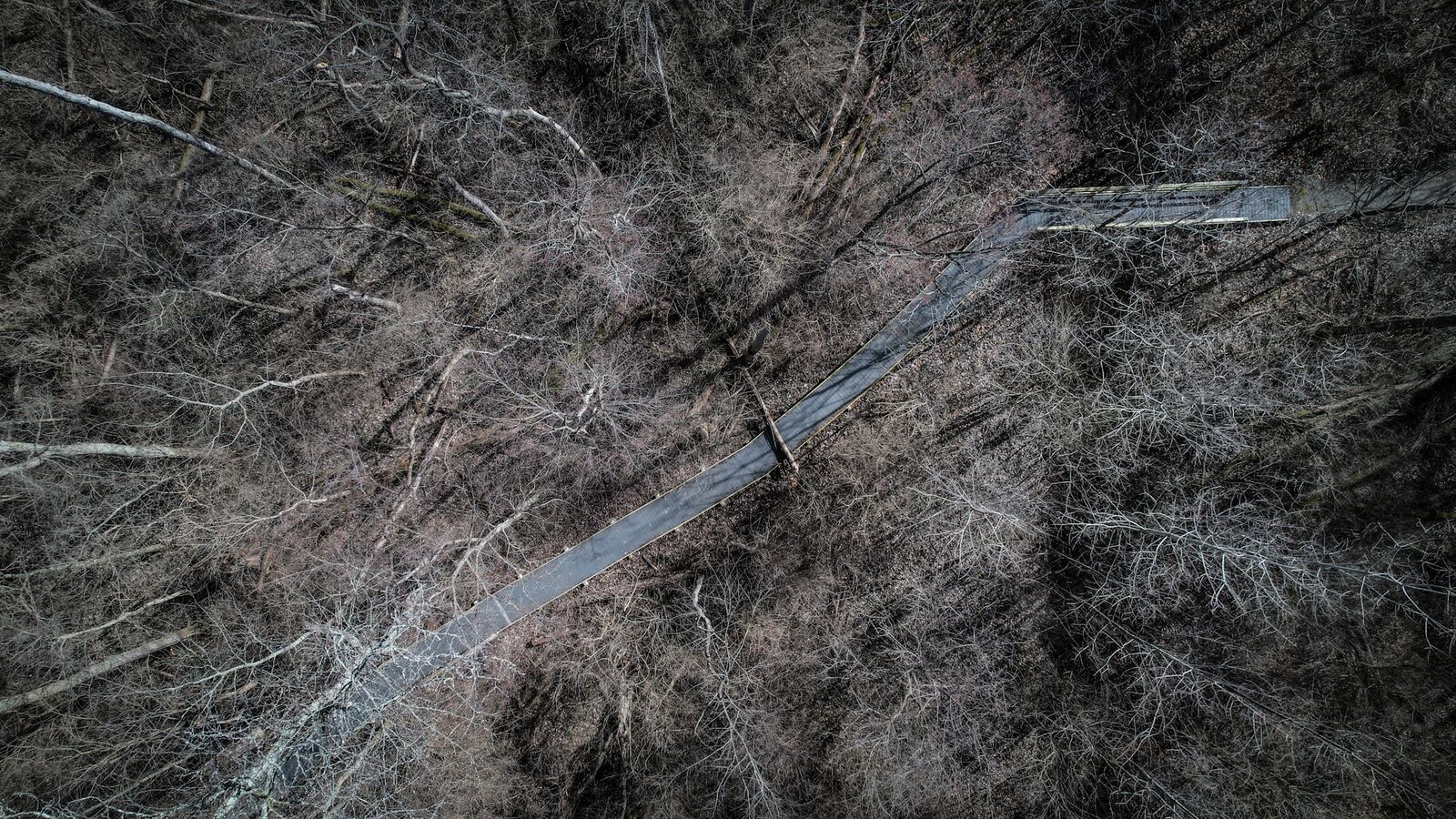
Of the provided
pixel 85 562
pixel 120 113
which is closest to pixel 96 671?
pixel 85 562

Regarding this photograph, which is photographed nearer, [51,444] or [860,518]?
[51,444]

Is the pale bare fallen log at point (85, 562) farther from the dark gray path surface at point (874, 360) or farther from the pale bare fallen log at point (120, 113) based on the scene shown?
the pale bare fallen log at point (120, 113)

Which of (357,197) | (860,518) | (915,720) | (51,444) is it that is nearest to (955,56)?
(860,518)

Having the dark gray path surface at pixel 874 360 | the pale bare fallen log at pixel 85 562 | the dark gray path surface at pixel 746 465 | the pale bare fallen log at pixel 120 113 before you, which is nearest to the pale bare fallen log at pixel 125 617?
the pale bare fallen log at pixel 85 562

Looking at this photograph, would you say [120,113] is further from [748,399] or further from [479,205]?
[748,399]

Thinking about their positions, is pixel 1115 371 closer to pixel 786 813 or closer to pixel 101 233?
pixel 786 813

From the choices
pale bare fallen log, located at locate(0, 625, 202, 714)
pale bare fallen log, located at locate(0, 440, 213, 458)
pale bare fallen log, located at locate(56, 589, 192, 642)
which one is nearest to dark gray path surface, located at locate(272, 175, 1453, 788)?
pale bare fallen log, located at locate(0, 625, 202, 714)
